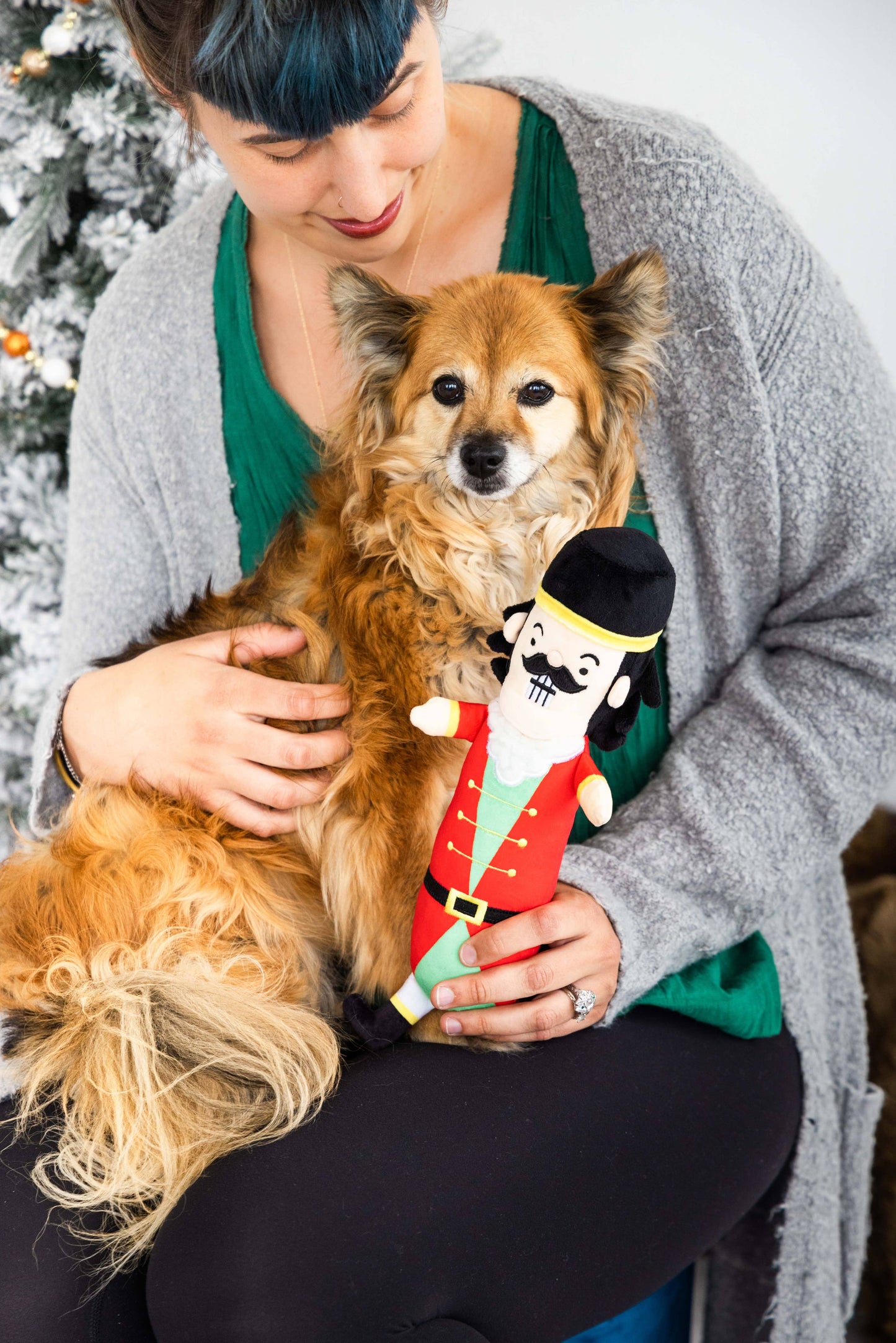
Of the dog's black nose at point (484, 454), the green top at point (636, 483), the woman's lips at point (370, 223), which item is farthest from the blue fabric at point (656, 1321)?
the woman's lips at point (370, 223)

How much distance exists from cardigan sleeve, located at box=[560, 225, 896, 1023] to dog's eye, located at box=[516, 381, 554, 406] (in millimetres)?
344

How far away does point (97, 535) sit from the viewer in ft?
5.18

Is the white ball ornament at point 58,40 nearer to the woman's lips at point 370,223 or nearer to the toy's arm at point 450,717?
the woman's lips at point 370,223

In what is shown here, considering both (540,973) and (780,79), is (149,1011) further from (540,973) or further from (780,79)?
(780,79)

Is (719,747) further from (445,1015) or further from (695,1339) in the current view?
(695,1339)

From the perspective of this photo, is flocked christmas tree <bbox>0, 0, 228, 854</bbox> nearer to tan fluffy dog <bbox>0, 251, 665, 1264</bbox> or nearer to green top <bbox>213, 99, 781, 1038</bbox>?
green top <bbox>213, 99, 781, 1038</bbox>

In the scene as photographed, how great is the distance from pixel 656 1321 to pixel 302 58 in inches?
65.1

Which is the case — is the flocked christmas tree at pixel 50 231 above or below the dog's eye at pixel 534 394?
below

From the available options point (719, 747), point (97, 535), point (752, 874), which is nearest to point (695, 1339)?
point (752, 874)

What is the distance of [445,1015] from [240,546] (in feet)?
2.70

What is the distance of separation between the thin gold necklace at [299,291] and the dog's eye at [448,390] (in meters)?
0.29

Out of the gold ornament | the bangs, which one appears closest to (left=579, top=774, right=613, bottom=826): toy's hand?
the bangs

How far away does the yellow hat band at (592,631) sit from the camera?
29.1 inches

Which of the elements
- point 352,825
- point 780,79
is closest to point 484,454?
point 352,825
